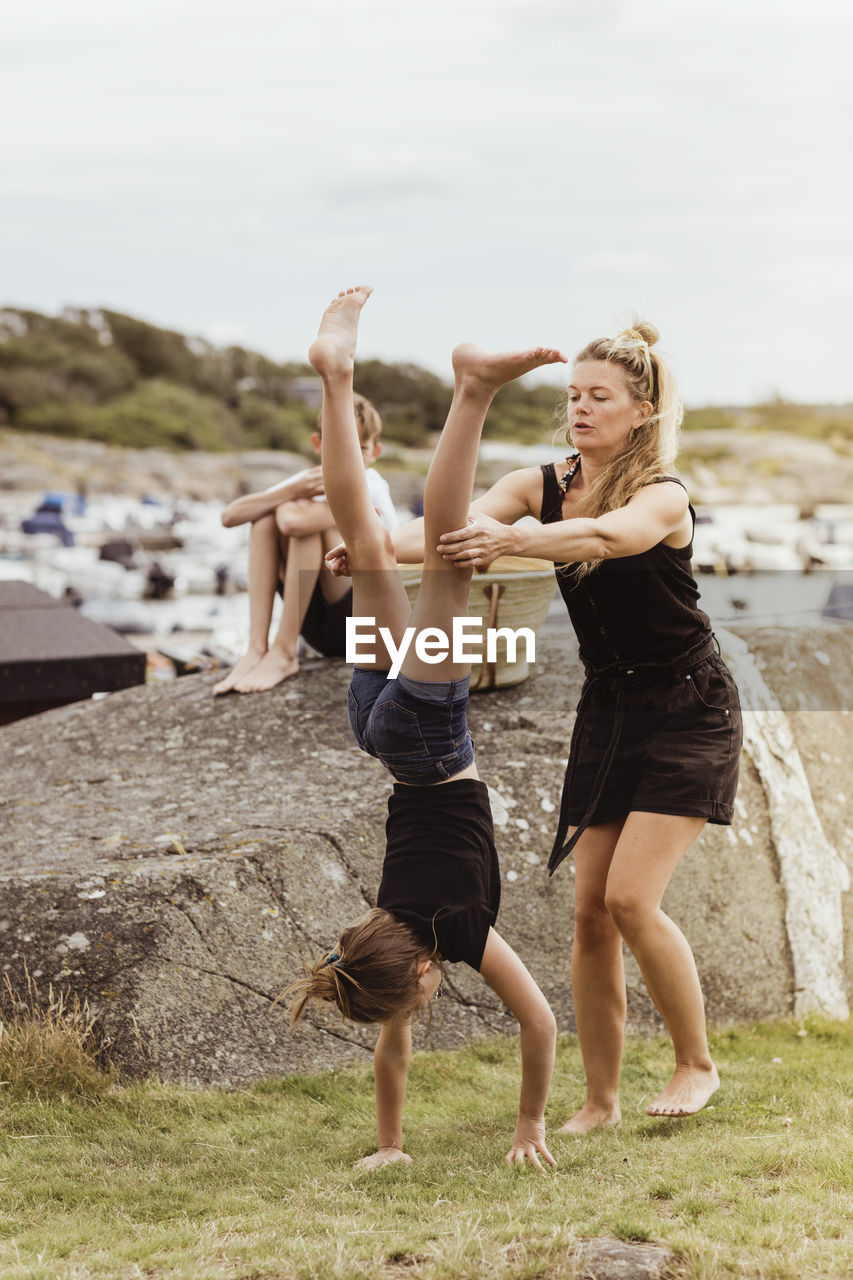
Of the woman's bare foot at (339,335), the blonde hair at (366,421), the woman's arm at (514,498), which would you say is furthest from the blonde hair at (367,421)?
the woman's arm at (514,498)

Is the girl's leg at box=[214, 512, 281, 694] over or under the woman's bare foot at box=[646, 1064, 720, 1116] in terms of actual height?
over

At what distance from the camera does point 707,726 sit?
11.8 feet

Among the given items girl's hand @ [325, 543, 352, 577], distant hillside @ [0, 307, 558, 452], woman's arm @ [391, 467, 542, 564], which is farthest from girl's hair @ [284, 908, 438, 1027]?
distant hillside @ [0, 307, 558, 452]

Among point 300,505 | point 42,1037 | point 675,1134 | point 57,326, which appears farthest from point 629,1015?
point 57,326

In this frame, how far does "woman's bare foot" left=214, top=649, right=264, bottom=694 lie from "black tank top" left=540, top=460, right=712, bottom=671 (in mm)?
2727

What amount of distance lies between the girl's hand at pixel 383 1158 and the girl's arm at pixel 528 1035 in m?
0.28

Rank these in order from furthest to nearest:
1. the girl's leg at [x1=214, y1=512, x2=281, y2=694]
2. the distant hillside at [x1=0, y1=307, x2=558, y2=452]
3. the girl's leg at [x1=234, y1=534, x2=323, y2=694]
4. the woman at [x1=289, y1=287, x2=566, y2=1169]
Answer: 1. the distant hillside at [x1=0, y1=307, x2=558, y2=452]
2. the girl's leg at [x1=214, y1=512, x2=281, y2=694]
3. the girl's leg at [x1=234, y1=534, x2=323, y2=694]
4. the woman at [x1=289, y1=287, x2=566, y2=1169]

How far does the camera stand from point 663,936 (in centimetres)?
358

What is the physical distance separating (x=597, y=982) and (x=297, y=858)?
47.7 inches

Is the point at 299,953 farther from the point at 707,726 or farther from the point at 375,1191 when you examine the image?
the point at 707,726

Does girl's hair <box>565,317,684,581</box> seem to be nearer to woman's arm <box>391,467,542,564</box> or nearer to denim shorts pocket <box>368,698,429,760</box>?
woman's arm <box>391,467,542,564</box>

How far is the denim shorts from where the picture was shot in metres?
3.31

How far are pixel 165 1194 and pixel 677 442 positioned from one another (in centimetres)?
240

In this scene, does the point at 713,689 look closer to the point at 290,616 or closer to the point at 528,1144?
the point at 528,1144
